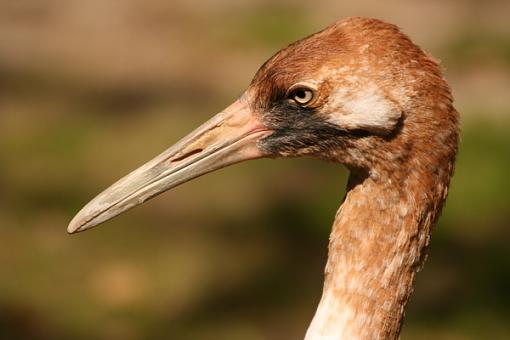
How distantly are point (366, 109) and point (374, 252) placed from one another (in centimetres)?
55

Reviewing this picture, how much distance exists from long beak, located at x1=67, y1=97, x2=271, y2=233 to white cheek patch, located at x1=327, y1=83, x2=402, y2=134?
1.33 feet

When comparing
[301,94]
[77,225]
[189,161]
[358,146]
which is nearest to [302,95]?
[301,94]

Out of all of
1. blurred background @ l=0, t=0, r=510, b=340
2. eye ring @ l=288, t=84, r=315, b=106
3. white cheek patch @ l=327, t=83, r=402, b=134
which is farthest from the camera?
blurred background @ l=0, t=0, r=510, b=340

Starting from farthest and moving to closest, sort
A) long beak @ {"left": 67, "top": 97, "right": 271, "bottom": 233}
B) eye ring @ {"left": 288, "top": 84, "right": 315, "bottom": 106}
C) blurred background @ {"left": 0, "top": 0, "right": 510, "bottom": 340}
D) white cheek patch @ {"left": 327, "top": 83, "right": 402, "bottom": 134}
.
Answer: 1. blurred background @ {"left": 0, "top": 0, "right": 510, "bottom": 340}
2. long beak @ {"left": 67, "top": 97, "right": 271, "bottom": 233}
3. eye ring @ {"left": 288, "top": 84, "right": 315, "bottom": 106}
4. white cheek patch @ {"left": 327, "top": 83, "right": 402, "bottom": 134}

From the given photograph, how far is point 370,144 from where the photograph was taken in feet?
11.2

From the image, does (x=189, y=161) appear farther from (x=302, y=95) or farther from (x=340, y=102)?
(x=340, y=102)

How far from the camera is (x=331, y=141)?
11.5 ft

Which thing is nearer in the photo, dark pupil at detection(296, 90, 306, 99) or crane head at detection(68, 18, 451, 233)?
crane head at detection(68, 18, 451, 233)

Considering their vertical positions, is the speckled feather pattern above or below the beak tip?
above

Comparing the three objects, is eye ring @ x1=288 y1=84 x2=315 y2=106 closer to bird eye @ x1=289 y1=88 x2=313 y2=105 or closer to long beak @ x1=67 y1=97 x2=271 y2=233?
bird eye @ x1=289 y1=88 x2=313 y2=105

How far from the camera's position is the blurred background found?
6.66 meters

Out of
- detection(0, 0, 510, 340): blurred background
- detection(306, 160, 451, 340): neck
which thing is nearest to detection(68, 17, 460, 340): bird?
detection(306, 160, 451, 340): neck

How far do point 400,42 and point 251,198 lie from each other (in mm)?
4537

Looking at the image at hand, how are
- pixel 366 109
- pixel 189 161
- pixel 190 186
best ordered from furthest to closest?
1. pixel 190 186
2. pixel 189 161
3. pixel 366 109
